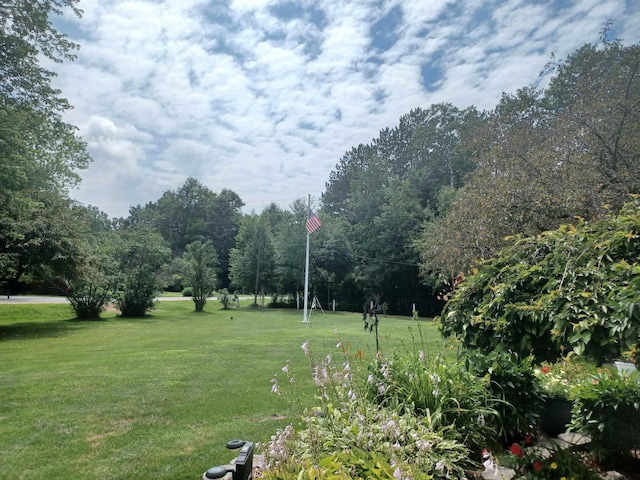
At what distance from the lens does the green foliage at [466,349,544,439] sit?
292cm

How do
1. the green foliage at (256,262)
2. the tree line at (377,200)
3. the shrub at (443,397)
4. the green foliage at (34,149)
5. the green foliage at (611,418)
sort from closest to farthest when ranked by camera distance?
the green foliage at (611,418)
the shrub at (443,397)
the tree line at (377,200)
the green foliage at (34,149)
the green foliage at (256,262)

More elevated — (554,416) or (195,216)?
(195,216)

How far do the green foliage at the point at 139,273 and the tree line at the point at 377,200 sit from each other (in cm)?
6

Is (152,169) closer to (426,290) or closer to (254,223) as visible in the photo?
(254,223)

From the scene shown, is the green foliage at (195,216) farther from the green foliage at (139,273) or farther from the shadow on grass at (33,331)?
the shadow on grass at (33,331)

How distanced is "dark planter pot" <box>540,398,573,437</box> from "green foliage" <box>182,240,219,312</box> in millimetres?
20530

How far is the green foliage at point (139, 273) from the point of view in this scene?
1836 centimetres

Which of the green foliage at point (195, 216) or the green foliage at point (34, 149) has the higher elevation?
the green foliage at point (195, 216)

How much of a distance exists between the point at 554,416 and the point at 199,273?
2073 cm

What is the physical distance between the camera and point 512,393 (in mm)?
2936

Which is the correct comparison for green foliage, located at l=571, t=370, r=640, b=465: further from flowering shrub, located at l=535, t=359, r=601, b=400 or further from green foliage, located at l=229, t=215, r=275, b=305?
green foliage, located at l=229, t=215, r=275, b=305

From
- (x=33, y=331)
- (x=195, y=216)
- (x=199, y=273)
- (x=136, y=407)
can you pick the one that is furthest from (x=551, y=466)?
(x=195, y=216)

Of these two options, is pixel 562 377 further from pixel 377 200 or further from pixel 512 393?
pixel 377 200

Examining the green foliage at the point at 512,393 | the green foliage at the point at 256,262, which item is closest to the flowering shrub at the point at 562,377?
the green foliage at the point at 512,393
